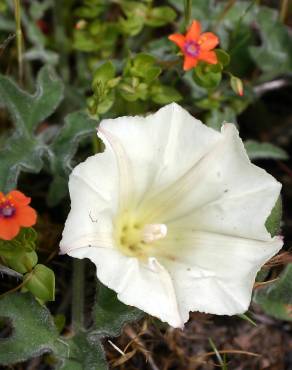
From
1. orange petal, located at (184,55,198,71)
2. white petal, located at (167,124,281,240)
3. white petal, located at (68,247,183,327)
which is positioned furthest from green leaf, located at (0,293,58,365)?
orange petal, located at (184,55,198,71)

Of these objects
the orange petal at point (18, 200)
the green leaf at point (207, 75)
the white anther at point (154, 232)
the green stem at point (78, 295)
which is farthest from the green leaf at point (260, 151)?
the orange petal at point (18, 200)

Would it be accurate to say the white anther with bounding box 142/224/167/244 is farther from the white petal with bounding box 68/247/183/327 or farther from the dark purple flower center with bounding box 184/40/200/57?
the dark purple flower center with bounding box 184/40/200/57

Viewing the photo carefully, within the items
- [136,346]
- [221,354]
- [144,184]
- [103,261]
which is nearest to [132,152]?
[144,184]

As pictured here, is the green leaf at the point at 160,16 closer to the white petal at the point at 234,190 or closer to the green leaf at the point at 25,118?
the green leaf at the point at 25,118

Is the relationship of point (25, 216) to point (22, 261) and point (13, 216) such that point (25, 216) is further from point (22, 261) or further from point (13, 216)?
point (22, 261)

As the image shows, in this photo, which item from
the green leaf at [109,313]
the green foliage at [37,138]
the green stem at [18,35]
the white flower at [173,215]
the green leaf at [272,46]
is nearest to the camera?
the white flower at [173,215]

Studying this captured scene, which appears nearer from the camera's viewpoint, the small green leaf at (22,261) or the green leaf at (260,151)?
the small green leaf at (22,261)

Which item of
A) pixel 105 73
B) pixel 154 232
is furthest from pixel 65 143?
pixel 154 232
